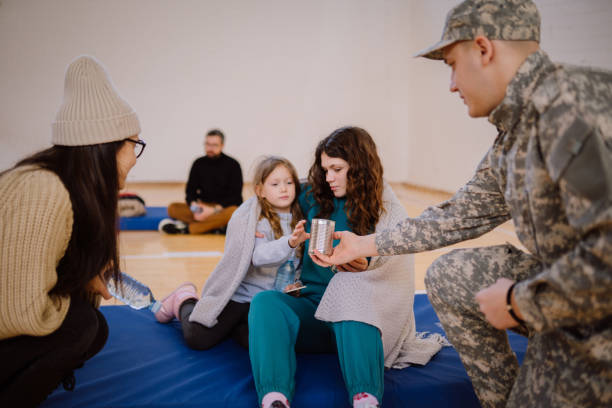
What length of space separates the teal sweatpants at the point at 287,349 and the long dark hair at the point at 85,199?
0.55 metres

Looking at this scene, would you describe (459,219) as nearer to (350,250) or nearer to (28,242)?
(350,250)

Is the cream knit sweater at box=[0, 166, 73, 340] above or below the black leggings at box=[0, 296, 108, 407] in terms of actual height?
above

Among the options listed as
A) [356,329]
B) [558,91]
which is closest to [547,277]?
[558,91]

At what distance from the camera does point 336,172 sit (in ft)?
6.40

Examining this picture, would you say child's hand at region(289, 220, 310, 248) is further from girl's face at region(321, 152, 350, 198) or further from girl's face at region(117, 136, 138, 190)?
girl's face at region(117, 136, 138, 190)

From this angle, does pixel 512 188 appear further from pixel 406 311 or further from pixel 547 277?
pixel 406 311

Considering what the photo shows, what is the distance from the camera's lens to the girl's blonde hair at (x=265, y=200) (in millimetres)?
2121

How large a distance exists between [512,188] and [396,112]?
7633 mm

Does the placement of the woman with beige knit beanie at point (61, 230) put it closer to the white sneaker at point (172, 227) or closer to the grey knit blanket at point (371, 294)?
the grey knit blanket at point (371, 294)

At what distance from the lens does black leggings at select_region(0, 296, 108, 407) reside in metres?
1.27

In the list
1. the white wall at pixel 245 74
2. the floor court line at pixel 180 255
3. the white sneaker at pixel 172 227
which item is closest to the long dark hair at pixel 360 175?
the floor court line at pixel 180 255

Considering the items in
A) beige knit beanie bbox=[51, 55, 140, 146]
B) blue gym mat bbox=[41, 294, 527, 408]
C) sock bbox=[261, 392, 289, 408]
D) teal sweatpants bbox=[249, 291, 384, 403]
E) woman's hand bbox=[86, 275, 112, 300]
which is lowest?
blue gym mat bbox=[41, 294, 527, 408]

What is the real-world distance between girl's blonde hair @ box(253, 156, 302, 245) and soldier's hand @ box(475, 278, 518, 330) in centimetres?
113

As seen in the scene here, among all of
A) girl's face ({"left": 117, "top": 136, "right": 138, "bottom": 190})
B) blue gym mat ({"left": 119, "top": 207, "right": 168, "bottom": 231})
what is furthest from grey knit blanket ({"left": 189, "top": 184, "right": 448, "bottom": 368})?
blue gym mat ({"left": 119, "top": 207, "right": 168, "bottom": 231})
